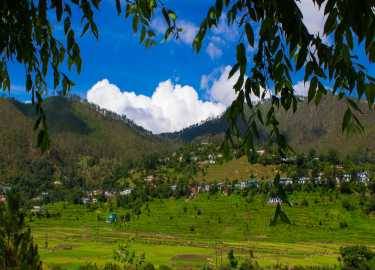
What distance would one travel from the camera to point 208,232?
503ft

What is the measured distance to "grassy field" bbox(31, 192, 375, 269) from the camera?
4291 inches

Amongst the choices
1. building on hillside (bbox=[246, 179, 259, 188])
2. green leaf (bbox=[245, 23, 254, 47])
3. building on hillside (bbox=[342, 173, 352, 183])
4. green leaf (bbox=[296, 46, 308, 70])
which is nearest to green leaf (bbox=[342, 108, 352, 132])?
green leaf (bbox=[296, 46, 308, 70])

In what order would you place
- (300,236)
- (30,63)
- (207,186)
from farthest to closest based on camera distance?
(207,186) < (300,236) < (30,63)

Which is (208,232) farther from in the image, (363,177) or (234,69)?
(234,69)

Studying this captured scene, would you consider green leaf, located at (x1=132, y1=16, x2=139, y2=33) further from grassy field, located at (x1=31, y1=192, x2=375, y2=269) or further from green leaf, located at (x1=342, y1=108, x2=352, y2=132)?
grassy field, located at (x1=31, y1=192, x2=375, y2=269)

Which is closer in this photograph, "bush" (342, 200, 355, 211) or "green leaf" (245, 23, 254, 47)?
"green leaf" (245, 23, 254, 47)

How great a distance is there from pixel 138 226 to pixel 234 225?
1064 inches

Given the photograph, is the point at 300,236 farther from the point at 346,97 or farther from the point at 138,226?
the point at 346,97

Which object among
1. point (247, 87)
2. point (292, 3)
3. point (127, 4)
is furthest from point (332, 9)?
point (127, 4)

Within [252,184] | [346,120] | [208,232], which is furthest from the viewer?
[252,184]

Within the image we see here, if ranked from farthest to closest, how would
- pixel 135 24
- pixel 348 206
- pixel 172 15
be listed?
pixel 348 206 → pixel 135 24 → pixel 172 15

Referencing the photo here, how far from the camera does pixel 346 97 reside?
11.3 ft

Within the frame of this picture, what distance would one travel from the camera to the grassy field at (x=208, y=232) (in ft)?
358

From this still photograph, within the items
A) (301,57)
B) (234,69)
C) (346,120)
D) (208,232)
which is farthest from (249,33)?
(208,232)
